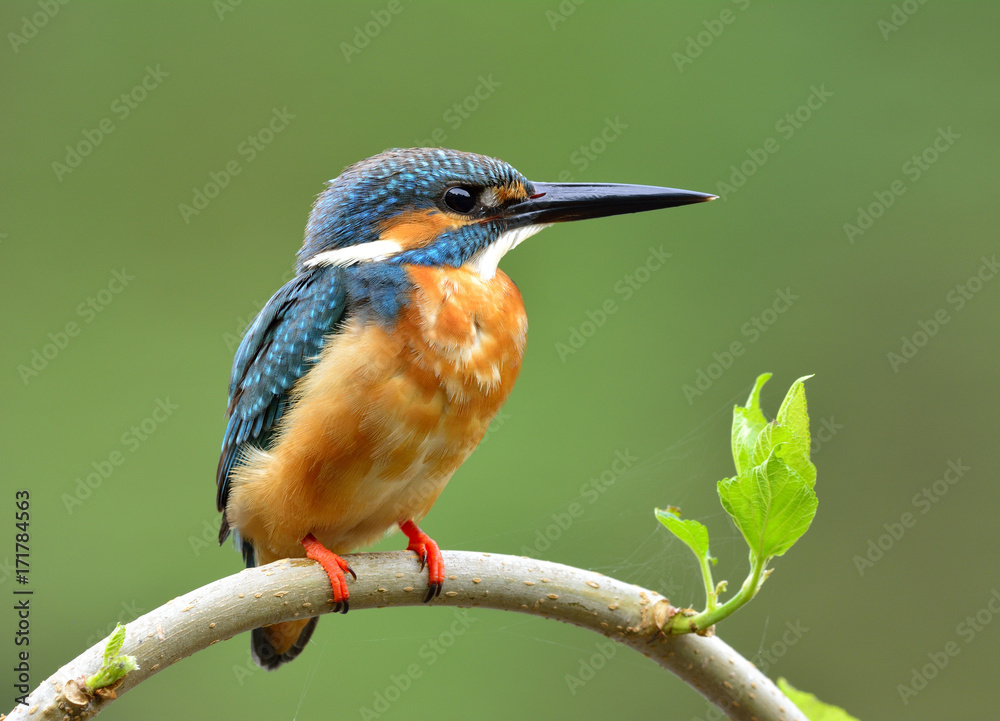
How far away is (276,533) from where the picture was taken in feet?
5.68

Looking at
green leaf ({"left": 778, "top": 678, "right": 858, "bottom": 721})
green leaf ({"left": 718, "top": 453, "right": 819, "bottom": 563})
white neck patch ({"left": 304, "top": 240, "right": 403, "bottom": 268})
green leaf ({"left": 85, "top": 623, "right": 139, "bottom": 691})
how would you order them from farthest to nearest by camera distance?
white neck patch ({"left": 304, "top": 240, "right": 403, "bottom": 268}), green leaf ({"left": 778, "top": 678, "right": 858, "bottom": 721}), green leaf ({"left": 718, "top": 453, "right": 819, "bottom": 563}), green leaf ({"left": 85, "top": 623, "right": 139, "bottom": 691})

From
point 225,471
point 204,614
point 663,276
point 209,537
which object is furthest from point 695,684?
point 663,276

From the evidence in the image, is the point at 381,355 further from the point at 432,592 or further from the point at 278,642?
the point at 278,642

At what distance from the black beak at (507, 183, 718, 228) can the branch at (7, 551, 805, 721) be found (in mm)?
637

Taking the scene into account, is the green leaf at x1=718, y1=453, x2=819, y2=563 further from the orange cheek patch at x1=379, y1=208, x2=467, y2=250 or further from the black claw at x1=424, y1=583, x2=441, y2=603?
the orange cheek patch at x1=379, y1=208, x2=467, y2=250

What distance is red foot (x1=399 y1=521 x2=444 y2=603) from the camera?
1417 mm

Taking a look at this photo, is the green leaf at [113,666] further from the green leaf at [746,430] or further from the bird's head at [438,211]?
the bird's head at [438,211]

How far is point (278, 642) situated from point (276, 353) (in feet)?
1.87

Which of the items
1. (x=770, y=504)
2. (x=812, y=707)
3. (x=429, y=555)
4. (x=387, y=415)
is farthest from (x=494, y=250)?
(x=812, y=707)

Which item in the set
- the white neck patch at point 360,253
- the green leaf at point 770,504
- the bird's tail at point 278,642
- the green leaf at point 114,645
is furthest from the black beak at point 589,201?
the green leaf at point 114,645

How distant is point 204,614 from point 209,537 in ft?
7.29

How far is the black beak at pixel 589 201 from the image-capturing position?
1.64 metres

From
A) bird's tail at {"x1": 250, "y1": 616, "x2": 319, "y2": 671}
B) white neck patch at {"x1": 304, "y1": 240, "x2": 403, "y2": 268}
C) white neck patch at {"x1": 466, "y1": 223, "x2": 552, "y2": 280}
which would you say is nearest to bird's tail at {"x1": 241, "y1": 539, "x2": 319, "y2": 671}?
bird's tail at {"x1": 250, "y1": 616, "x2": 319, "y2": 671}

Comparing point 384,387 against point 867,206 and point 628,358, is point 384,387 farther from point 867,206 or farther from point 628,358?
point 867,206
